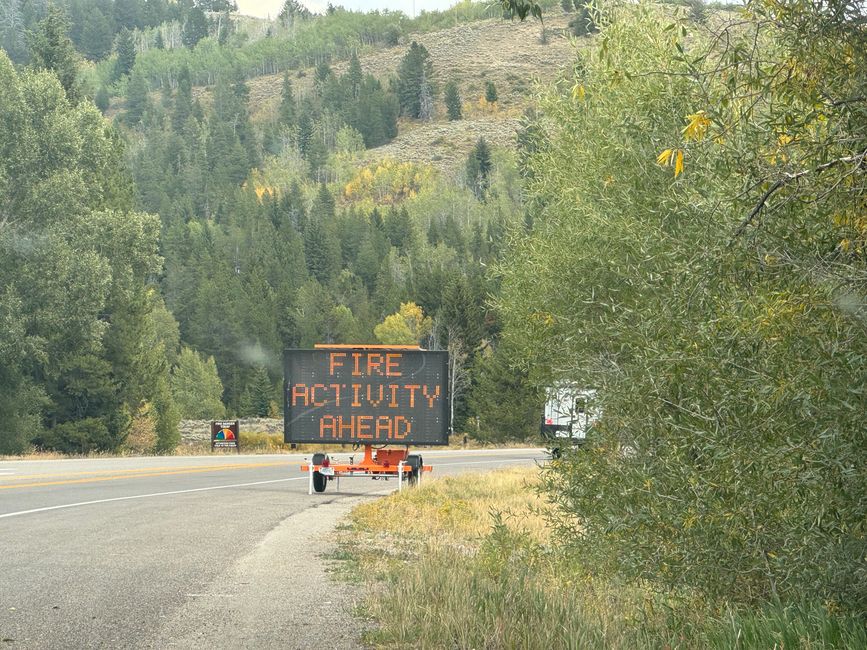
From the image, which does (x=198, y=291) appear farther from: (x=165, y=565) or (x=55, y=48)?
(x=165, y=565)

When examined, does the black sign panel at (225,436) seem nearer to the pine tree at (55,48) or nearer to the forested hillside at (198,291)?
the forested hillside at (198,291)

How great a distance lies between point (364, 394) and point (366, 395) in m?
0.04

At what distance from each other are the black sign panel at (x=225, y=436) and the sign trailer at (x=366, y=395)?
2508 centimetres

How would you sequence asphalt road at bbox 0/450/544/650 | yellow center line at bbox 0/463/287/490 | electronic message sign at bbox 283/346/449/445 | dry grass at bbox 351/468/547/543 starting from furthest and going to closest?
yellow center line at bbox 0/463/287/490 < electronic message sign at bbox 283/346/449/445 < dry grass at bbox 351/468/547/543 < asphalt road at bbox 0/450/544/650

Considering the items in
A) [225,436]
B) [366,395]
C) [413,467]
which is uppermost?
[366,395]

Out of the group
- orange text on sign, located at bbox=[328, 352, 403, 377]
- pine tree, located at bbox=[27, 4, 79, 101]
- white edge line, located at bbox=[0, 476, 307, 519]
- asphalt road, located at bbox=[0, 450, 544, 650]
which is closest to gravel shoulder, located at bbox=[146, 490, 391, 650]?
asphalt road, located at bbox=[0, 450, 544, 650]

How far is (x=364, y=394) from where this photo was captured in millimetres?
21891

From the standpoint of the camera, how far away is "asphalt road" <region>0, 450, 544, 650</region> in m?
8.32

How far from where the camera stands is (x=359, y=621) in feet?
28.8

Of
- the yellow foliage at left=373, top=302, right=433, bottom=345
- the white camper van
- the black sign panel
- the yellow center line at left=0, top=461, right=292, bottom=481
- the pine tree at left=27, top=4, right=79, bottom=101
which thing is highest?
the pine tree at left=27, top=4, right=79, bottom=101

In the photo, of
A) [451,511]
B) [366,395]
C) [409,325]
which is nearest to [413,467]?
[366,395]

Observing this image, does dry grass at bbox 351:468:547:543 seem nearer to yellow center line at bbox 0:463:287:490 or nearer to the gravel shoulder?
the gravel shoulder

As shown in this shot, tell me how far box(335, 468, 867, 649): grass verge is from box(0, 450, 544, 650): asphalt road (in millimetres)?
527

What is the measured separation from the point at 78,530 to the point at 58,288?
31.5 m
